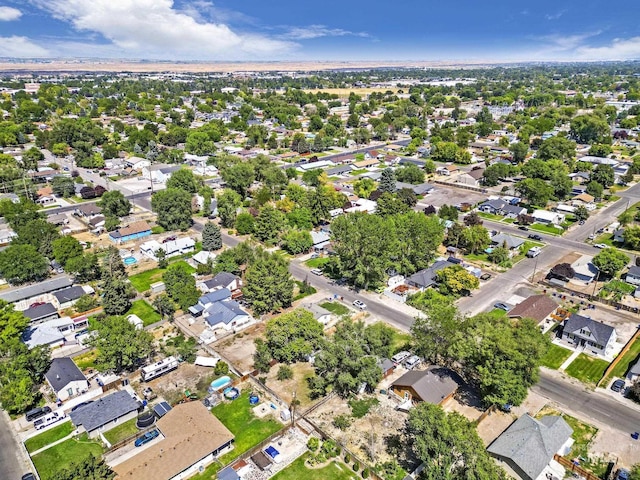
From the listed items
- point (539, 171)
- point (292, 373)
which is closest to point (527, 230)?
point (539, 171)

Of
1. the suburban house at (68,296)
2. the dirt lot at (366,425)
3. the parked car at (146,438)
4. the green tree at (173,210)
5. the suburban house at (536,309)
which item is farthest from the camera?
the green tree at (173,210)

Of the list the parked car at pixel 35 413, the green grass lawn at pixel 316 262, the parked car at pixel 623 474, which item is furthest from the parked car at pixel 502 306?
the parked car at pixel 35 413

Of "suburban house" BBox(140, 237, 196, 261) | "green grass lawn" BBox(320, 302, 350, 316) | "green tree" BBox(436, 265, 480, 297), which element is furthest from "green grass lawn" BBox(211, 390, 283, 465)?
"suburban house" BBox(140, 237, 196, 261)

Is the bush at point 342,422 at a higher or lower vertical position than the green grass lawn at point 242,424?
higher

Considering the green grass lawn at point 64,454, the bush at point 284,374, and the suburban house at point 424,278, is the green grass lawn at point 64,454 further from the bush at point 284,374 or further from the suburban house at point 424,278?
the suburban house at point 424,278

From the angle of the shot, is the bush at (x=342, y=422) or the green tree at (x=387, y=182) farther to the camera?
the green tree at (x=387, y=182)

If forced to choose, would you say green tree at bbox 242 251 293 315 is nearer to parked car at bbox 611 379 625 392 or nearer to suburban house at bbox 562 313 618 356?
suburban house at bbox 562 313 618 356

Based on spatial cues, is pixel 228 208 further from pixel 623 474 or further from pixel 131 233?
pixel 623 474
